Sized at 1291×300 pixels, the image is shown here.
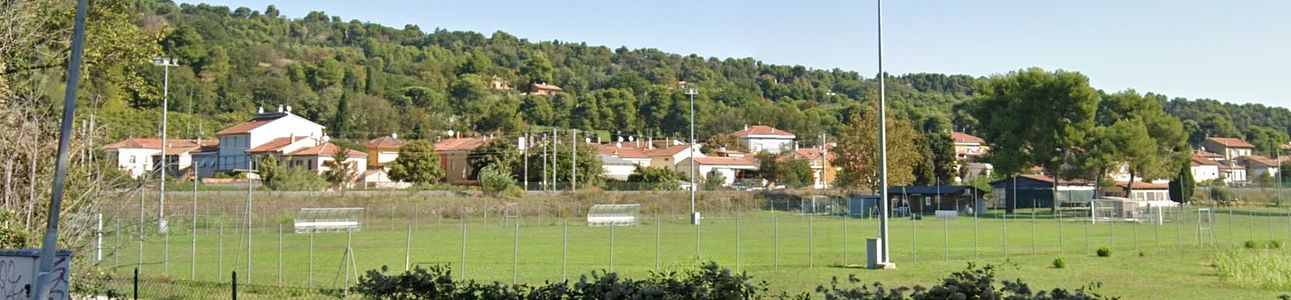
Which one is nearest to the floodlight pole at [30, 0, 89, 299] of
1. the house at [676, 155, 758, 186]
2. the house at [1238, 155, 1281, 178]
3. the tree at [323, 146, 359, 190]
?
→ the tree at [323, 146, 359, 190]

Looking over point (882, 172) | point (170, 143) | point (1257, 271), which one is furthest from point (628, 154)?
point (1257, 271)

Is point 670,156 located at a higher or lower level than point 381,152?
higher

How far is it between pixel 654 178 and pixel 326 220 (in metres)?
43.7

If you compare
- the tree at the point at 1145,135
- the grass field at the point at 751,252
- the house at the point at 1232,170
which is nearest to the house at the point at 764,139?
the house at the point at 1232,170

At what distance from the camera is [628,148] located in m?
122

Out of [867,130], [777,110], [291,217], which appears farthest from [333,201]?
[777,110]

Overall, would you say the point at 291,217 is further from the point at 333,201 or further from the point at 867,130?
the point at 867,130

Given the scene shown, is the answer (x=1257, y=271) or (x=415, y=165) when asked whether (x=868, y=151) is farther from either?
(x=1257, y=271)

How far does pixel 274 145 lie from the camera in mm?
97438

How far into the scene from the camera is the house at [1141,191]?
8975cm

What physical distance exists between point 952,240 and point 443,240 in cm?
1954

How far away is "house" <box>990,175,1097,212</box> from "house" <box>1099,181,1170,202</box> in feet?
5.04

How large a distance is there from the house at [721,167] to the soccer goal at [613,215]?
4434 centimetres

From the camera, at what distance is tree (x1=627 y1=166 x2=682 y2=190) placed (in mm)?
89312
